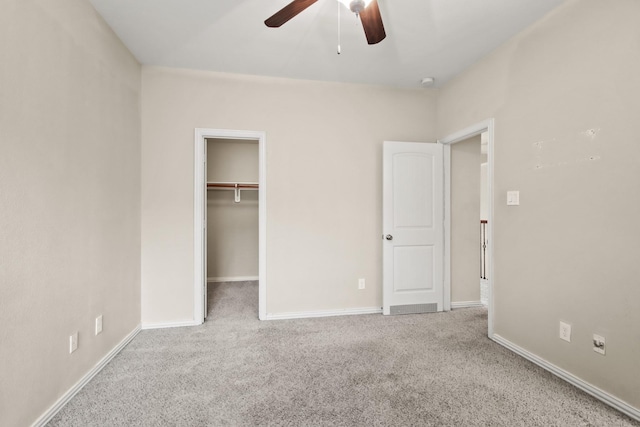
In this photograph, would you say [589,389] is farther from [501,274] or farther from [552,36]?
[552,36]

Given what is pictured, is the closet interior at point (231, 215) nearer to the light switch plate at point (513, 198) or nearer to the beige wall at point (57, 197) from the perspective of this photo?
the beige wall at point (57, 197)

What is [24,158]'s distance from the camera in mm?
1450

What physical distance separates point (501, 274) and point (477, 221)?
1127mm

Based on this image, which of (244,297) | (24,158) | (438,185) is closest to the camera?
(24,158)

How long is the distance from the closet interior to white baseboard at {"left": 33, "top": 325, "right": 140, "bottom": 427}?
228 cm

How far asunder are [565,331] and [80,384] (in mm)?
3321

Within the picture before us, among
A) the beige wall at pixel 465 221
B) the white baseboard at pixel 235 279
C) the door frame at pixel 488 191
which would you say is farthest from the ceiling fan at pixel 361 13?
the white baseboard at pixel 235 279

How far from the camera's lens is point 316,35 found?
2.41m

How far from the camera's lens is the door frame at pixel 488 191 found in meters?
2.63

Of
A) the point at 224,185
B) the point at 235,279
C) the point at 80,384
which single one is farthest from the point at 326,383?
the point at 224,185

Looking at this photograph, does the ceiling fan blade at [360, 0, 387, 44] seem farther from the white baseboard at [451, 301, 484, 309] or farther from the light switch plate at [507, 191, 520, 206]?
the white baseboard at [451, 301, 484, 309]

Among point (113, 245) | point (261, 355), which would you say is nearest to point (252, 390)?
point (261, 355)

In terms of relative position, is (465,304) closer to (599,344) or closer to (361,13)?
(599,344)

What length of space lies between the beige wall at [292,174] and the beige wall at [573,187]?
1.23 meters
